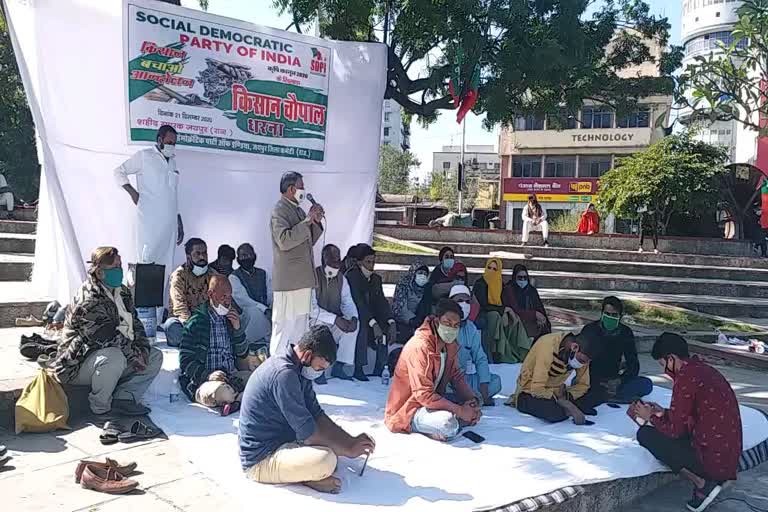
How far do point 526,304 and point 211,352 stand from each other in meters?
4.03

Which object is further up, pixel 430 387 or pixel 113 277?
pixel 113 277

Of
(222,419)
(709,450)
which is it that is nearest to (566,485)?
(709,450)

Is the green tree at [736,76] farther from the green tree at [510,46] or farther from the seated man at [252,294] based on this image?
the seated man at [252,294]

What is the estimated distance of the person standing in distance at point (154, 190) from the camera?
649cm

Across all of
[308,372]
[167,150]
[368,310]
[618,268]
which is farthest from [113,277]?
[618,268]

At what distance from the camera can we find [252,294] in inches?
283

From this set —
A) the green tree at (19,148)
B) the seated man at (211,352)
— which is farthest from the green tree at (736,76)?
the green tree at (19,148)

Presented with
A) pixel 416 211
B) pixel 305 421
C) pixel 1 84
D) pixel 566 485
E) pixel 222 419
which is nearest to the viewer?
pixel 305 421

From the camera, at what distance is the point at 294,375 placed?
383 cm

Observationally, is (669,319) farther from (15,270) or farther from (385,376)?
(15,270)

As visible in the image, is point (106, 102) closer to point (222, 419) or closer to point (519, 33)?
point (222, 419)

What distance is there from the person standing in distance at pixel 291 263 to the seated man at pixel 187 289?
107cm

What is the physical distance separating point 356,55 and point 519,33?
182cm

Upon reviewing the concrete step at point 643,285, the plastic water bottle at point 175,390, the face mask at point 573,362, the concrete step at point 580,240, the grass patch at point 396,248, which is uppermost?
the concrete step at point 580,240
